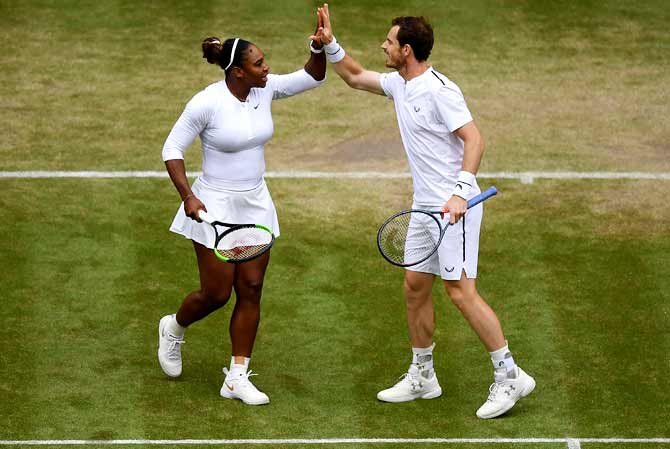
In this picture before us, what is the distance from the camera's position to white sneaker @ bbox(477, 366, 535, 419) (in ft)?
29.9

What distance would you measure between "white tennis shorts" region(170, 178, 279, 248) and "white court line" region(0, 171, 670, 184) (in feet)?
12.5

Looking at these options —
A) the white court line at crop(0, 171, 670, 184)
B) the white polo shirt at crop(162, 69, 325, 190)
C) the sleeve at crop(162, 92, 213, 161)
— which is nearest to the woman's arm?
the white polo shirt at crop(162, 69, 325, 190)

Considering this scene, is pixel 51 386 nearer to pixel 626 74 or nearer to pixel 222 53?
pixel 222 53

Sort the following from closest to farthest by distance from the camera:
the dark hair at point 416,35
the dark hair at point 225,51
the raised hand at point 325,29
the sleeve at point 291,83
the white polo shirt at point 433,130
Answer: the white polo shirt at point 433,130 → the dark hair at point 416,35 → the dark hair at point 225,51 → the raised hand at point 325,29 → the sleeve at point 291,83

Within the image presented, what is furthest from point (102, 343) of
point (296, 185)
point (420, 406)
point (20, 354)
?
point (296, 185)

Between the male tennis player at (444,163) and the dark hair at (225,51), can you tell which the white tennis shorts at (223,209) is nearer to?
the dark hair at (225,51)

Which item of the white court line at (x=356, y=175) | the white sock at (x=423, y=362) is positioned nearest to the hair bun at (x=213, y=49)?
→ the white sock at (x=423, y=362)

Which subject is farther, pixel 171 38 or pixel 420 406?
pixel 171 38

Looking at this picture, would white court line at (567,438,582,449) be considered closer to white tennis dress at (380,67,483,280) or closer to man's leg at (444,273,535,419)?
man's leg at (444,273,535,419)

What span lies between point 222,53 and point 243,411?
7.18 feet

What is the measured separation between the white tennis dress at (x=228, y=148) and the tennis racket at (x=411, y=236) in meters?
0.75

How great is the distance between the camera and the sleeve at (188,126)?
911cm

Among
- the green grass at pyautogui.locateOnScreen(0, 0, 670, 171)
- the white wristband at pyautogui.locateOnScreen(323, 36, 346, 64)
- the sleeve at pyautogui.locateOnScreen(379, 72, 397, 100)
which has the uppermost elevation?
the white wristband at pyautogui.locateOnScreen(323, 36, 346, 64)

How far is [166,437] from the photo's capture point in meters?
8.83
